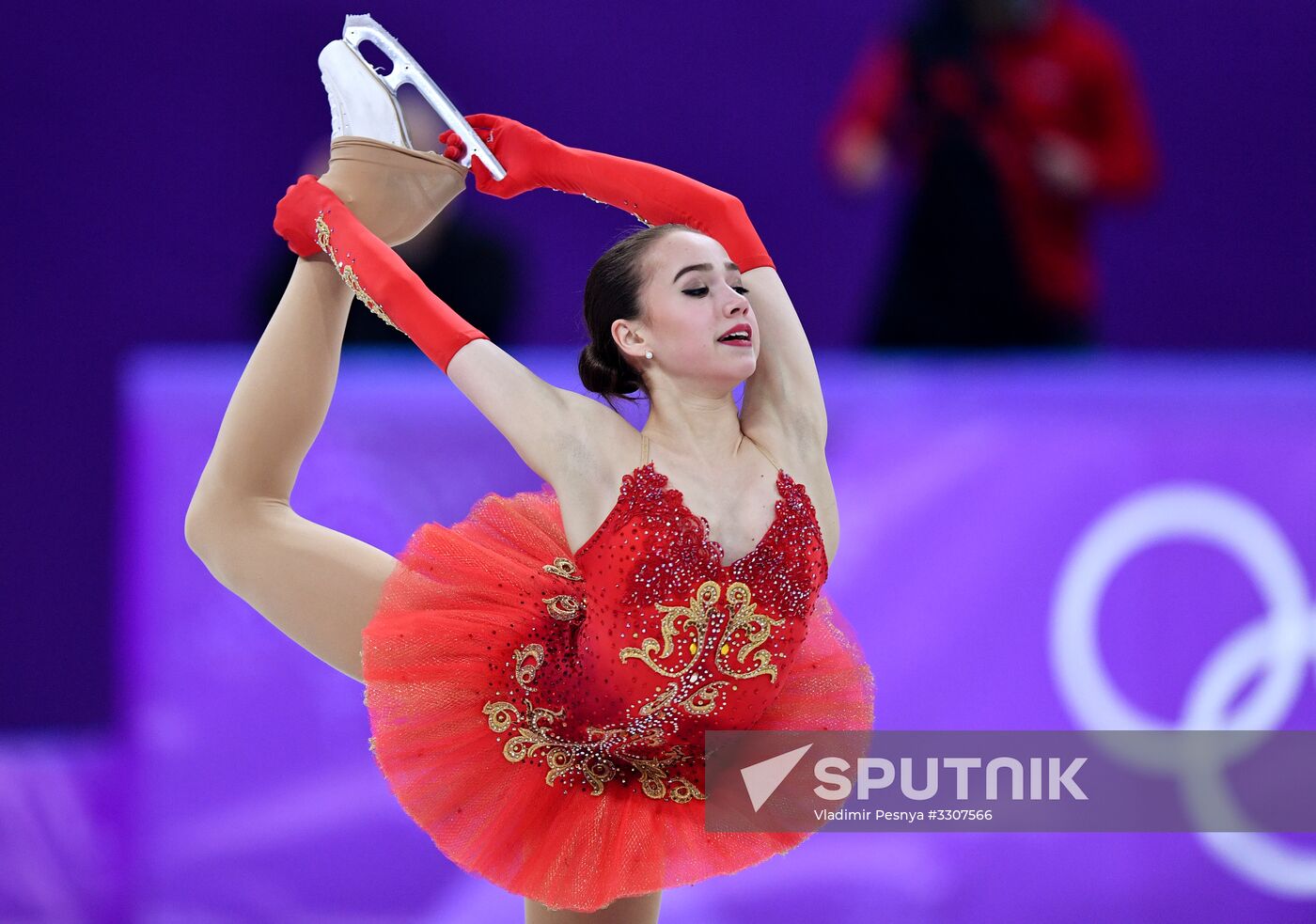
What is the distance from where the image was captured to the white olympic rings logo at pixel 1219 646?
12.9 ft

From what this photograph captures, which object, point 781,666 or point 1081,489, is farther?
point 1081,489

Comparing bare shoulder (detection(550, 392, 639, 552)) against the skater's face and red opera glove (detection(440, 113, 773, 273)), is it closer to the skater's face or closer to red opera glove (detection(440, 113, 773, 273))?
the skater's face

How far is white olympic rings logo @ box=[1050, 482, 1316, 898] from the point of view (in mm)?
3934

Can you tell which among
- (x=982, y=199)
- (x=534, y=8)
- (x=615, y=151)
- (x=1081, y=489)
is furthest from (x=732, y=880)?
(x=534, y=8)

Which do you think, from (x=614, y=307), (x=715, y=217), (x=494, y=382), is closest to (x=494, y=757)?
(x=494, y=382)

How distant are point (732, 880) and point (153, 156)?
119 inches

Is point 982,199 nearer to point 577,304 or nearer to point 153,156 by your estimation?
point 577,304

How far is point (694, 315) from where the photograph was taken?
2596mm

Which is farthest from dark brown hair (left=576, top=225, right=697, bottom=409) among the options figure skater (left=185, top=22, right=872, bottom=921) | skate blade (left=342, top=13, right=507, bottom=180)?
skate blade (left=342, top=13, right=507, bottom=180)

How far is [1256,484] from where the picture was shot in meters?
4.03

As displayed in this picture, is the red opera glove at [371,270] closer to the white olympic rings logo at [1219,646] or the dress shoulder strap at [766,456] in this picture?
the dress shoulder strap at [766,456]

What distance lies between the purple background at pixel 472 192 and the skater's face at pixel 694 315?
2.21 m

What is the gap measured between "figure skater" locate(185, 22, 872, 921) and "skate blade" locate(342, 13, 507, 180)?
31 mm

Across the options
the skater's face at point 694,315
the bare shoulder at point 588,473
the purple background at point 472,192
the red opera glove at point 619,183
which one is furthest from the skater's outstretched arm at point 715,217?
the purple background at point 472,192
